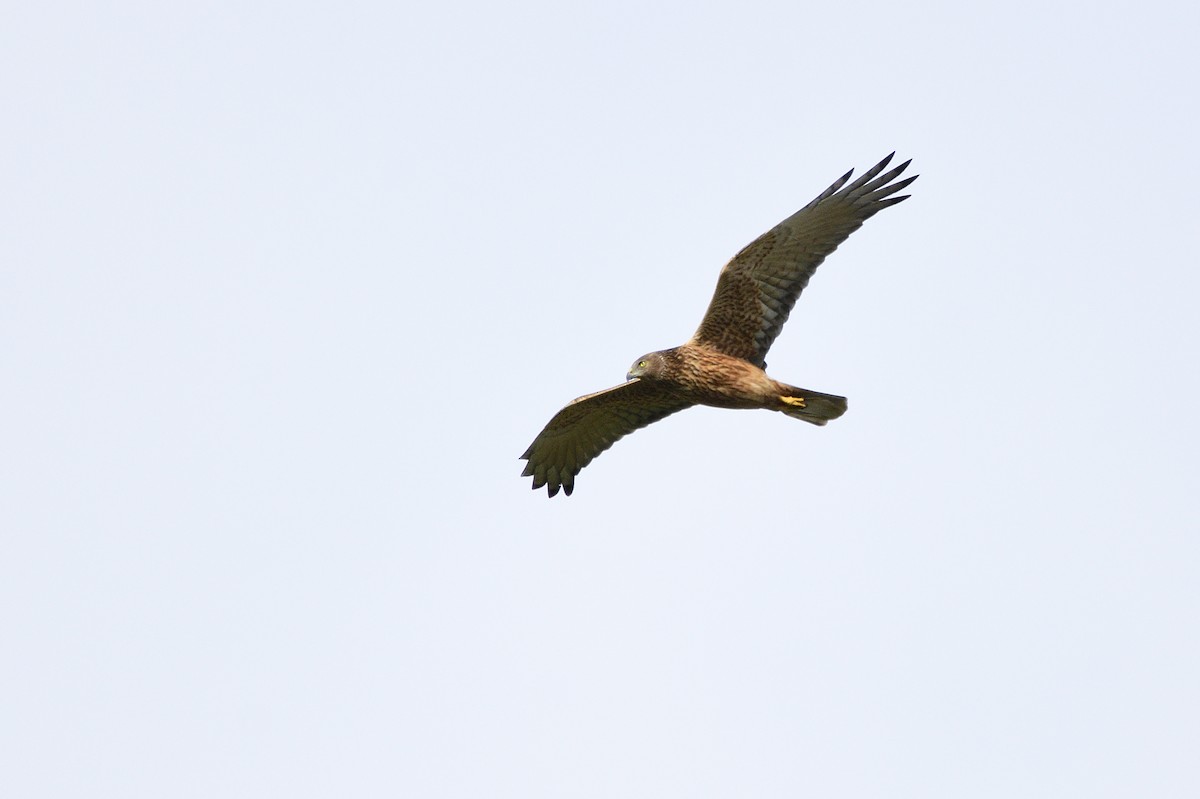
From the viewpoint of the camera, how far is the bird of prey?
55.5 feet

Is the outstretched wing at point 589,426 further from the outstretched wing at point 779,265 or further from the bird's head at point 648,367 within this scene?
the outstretched wing at point 779,265

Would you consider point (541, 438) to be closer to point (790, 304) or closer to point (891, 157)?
point (790, 304)

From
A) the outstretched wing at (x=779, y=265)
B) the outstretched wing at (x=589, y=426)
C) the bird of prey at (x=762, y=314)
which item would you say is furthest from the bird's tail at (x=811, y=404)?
the outstretched wing at (x=589, y=426)

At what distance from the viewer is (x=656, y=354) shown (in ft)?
56.3

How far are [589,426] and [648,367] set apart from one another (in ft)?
6.15

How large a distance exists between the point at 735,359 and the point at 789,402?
0.65 metres

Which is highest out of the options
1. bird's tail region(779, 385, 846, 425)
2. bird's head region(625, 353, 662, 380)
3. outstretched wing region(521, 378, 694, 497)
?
outstretched wing region(521, 378, 694, 497)

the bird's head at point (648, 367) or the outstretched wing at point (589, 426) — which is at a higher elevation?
the outstretched wing at point (589, 426)

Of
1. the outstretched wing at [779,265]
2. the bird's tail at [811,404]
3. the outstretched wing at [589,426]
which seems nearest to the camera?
the outstretched wing at [779,265]

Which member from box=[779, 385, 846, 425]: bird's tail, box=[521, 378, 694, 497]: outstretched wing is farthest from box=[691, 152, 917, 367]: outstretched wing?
box=[521, 378, 694, 497]: outstretched wing

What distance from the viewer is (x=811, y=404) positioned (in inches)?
683

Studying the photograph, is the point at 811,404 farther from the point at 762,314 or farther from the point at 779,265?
the point at 779,265

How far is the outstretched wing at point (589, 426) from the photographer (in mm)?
18062

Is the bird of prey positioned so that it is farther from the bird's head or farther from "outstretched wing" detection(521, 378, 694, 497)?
"outstretched wing" detection(521, 378, 694, 497)
